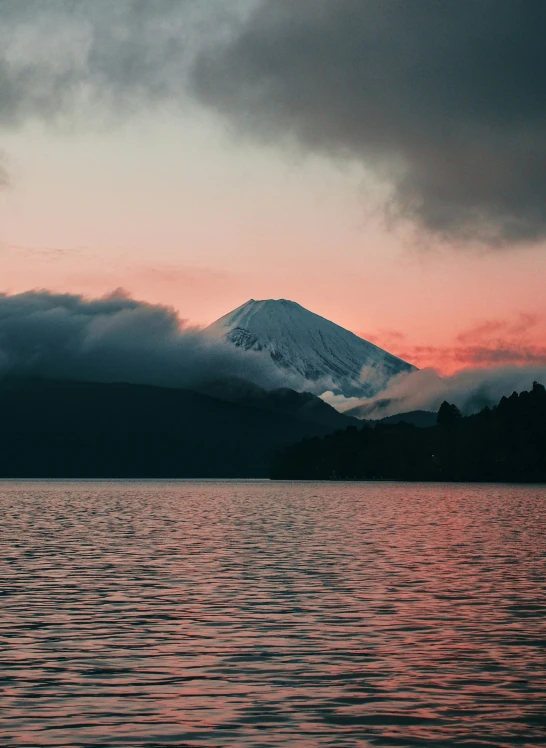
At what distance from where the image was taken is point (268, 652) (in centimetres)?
3494

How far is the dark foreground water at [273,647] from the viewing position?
25.1 meters

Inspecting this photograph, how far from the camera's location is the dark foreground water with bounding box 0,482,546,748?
82.5 feet

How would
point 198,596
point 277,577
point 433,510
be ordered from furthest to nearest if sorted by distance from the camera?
point 433,510 → point 277,577 → point 198,596

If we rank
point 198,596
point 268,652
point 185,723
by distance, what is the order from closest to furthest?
1. point 185,723
2. point 268,652
3. point 198,596

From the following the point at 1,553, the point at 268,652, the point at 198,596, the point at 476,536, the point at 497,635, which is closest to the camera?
the point at 268,652

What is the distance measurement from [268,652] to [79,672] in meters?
6.22

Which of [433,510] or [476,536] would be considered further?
[433,510]

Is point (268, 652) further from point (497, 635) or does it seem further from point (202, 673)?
point (497, 635)

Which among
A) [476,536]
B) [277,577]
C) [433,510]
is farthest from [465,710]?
[433,510]

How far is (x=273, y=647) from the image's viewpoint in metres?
35.8

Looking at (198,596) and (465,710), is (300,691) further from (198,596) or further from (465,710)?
(198,596)

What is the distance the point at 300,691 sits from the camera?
2889 centimetres

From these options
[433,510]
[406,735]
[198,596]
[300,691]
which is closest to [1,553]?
[198,596]

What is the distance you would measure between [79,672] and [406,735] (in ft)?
35.6
